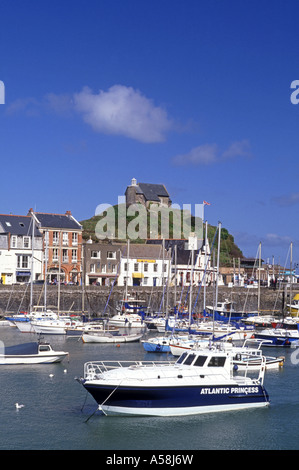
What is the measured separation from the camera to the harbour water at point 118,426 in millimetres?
24891

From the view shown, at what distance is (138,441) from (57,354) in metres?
18.0

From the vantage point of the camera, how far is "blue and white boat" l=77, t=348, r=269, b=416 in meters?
27.3

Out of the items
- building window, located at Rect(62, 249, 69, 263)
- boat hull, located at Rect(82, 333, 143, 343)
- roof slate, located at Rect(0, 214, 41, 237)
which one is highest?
roof slate, located at Rect(0, 214, 41, 237)

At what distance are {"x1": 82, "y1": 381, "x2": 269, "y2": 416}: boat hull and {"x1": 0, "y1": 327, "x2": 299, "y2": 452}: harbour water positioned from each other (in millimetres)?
337

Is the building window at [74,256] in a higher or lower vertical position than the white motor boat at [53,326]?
higher

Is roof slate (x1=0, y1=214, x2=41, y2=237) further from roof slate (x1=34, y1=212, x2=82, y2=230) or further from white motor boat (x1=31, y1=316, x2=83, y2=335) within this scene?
white motor boat (x1=31, y1=316, x2=83, y2=335)

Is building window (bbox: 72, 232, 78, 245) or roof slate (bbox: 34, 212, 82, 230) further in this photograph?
building window (bbox: 72, 232, 78, 245)

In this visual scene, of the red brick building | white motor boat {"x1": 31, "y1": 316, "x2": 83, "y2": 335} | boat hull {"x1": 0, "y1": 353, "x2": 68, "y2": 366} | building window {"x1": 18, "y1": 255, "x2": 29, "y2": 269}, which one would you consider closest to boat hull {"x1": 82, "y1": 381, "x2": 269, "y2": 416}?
boat hull {"x1": 0, "y1": 353, "x2": 68, "y2": 366}

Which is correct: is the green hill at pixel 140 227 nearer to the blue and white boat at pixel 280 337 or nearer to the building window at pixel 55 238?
the building window at pixel 55 238

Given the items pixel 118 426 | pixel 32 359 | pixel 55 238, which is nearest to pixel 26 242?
pixel 55 238

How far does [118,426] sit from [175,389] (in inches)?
118

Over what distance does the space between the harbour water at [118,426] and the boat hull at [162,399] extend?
337 mm

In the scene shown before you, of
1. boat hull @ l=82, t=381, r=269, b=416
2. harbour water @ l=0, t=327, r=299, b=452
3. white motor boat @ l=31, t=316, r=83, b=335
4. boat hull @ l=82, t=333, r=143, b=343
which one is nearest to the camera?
harbour water @ l=0, t=327, r=299, b=452

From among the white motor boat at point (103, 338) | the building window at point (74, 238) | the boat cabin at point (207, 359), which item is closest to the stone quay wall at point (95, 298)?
the building window at point (74, 238)
